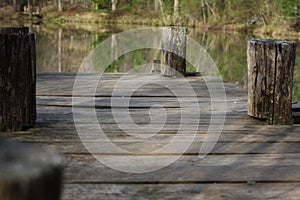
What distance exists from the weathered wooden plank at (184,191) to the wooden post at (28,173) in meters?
0.91

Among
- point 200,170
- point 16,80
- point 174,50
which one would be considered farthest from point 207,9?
point 200,170

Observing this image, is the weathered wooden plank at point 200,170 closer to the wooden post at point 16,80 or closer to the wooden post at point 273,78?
the wooden post at point 16,80

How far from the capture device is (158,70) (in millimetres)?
6715

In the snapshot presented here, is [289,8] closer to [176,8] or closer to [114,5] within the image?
[176,8]

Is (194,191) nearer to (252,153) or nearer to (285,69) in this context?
(252,153)

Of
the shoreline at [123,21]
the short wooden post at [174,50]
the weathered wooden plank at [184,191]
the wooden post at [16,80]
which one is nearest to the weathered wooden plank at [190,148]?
the wooden post at [16,80]

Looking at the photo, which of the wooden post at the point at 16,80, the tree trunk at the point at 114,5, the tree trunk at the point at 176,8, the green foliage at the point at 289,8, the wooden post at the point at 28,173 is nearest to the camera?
the wooden post at the point at 28,173

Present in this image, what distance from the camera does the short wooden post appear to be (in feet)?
18.8

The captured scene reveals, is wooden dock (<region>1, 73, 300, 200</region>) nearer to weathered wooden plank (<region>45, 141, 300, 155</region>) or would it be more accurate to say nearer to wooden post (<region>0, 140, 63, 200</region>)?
weathered wooden plank (<region>45, 141, 300, 155</region>)

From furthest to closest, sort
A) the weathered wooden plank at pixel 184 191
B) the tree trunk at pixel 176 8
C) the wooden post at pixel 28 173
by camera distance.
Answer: the tree trunk at pixel 176 8, the weathered wooden plank at pixel 184 191, the wooden post at pixel 28 173

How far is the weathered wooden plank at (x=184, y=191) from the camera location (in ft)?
6.16

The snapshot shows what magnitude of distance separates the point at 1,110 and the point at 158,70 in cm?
413

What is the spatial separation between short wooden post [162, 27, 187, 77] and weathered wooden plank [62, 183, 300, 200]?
3.80 metres

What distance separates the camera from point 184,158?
94.9 inches
